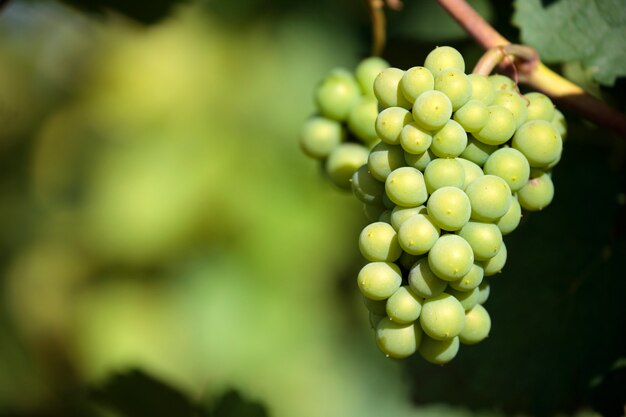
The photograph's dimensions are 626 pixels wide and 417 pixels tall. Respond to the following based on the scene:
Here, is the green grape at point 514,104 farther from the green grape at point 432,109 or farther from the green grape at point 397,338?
the green grape at point 397,338

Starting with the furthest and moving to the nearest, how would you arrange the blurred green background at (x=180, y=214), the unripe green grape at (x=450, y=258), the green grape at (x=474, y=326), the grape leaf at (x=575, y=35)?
the blurred green background at (x=180, y=214) → the grape leaf at (x=575, y=35) → the green grape at (x=474, y=326) → the unripe green grape at (x=450, y=258)

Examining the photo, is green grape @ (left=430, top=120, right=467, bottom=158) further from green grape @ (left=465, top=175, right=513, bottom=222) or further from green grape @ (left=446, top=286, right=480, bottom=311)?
green grape @ (left=446, top=286, right=480, bottom=311)

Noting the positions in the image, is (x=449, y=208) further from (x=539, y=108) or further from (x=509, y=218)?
(x=539, y=108)

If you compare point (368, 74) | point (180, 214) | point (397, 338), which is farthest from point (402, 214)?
point (180, 214)

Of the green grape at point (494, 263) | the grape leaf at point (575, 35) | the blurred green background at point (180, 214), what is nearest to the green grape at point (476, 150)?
the green grape at point (494, 263)

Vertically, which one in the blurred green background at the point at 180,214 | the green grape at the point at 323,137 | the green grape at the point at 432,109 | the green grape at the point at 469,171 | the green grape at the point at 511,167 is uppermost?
the green grape at the point at 432,109

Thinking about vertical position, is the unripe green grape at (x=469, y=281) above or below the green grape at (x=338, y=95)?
above

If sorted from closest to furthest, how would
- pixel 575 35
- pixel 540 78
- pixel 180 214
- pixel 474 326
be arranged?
pixel 474 326 → pixel 540 78 → pixel 575 35 → pixel 180 214
